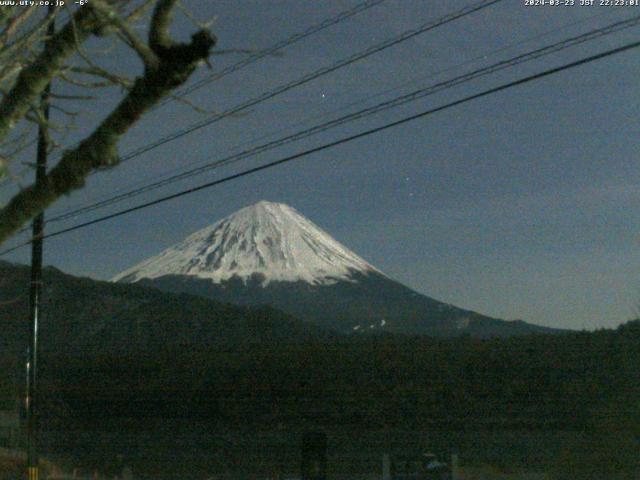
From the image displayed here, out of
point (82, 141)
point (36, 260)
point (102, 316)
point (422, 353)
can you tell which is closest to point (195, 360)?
point (102, 316)

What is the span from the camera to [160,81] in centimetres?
344

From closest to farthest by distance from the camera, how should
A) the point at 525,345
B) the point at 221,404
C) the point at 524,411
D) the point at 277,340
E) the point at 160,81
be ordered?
the point at 160,81 → the point at 524,411 → the point at 525,345 → the point at 221,404 → the point at 277,340

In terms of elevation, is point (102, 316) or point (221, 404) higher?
point (102, 316)

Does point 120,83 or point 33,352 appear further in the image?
point 33,352

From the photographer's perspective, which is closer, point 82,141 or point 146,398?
point 82,141

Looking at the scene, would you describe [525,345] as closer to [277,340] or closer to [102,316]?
[277,340]

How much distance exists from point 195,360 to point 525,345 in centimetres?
958

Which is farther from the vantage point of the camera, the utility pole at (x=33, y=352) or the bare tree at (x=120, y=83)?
the utility pole at (x=33, y=352)

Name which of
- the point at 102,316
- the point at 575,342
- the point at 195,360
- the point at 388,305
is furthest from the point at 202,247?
the point at 575,342

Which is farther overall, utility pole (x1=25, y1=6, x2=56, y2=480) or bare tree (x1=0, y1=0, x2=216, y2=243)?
utility pole (x1=25, y1=6, x2=56, y2=480)

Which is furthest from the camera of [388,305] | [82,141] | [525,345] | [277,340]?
[388,305]

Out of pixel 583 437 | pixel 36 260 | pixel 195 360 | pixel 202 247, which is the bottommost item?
pixel 583 437

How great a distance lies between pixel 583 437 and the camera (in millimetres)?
17766

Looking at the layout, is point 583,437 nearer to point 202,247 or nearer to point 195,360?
point 195,360
